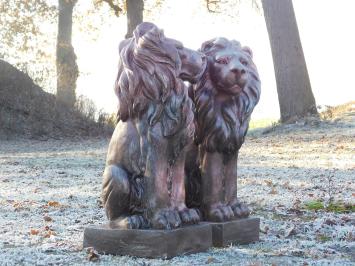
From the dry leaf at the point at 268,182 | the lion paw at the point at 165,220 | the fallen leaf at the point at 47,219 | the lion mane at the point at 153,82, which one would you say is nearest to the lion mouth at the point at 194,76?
the lion mane at the point at 153,82

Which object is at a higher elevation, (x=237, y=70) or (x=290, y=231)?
(x=237, y=70)

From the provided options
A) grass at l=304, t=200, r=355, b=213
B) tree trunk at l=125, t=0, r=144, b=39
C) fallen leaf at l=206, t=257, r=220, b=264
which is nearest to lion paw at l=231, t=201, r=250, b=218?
fallen leaf at l=206, t=257, r=220, b=264

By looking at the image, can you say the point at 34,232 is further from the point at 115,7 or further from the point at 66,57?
the point at 115,7

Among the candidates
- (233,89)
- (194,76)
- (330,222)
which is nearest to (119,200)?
(194,76)

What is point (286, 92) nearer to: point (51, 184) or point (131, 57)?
point (51, 184)

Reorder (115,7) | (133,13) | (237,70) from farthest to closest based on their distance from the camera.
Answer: (115,7) → (133,13) → (237,70)

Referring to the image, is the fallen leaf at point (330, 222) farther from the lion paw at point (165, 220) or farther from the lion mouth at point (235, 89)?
the lion paw at point (165, 220)

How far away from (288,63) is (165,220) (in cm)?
1306

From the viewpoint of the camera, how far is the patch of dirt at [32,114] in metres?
17.2

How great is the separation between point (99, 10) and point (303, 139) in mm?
12293

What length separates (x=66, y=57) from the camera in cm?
2188

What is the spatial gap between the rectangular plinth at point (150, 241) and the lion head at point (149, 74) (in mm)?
649

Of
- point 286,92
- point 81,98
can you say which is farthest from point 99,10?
point 286,92

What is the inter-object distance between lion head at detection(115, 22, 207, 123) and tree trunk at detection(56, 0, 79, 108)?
→ 16195 mm
